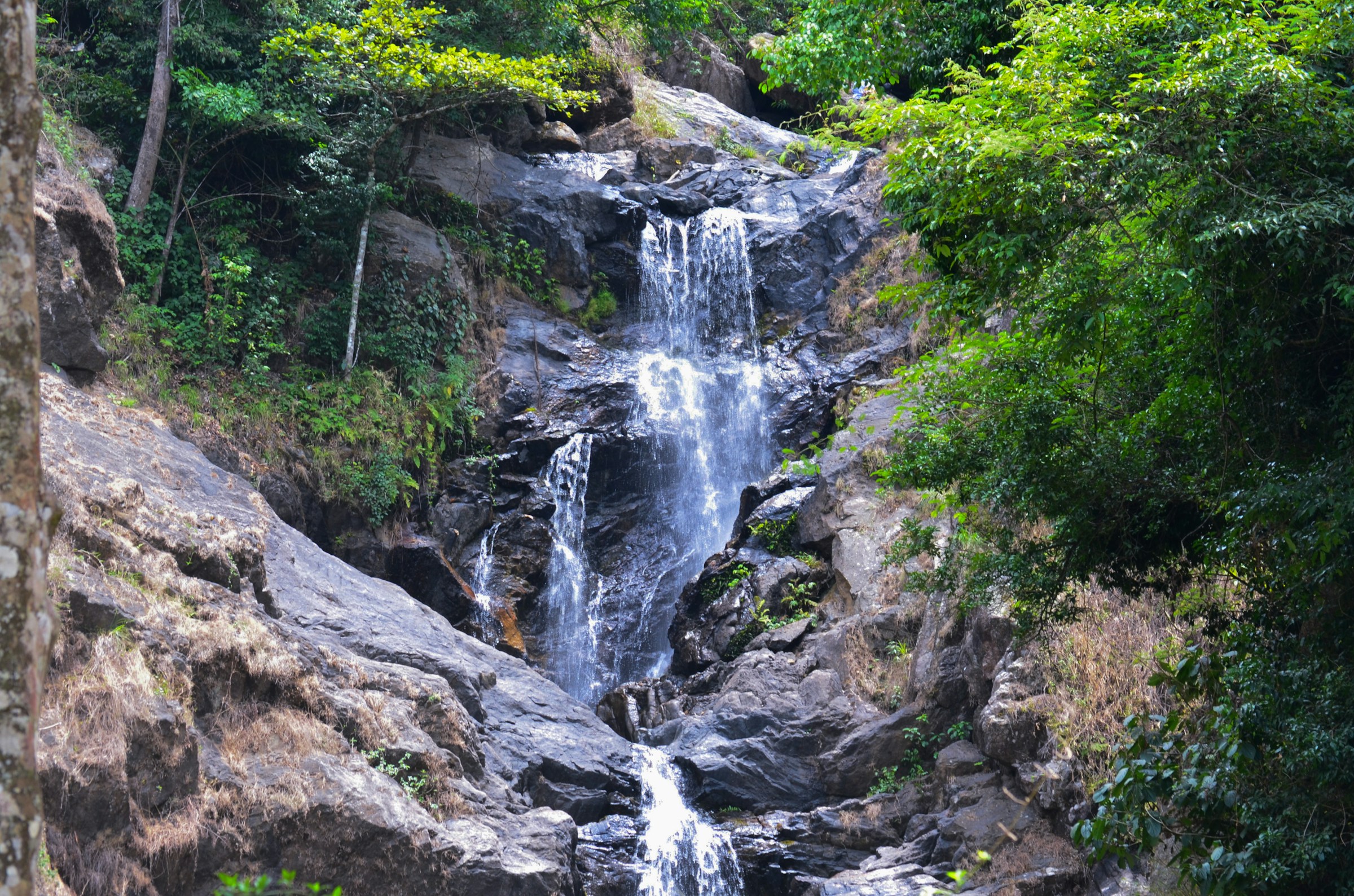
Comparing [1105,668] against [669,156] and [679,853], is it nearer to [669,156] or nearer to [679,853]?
[679,853]

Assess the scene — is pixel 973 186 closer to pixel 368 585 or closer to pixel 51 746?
pixel 51 746

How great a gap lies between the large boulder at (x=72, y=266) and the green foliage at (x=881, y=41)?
894cm

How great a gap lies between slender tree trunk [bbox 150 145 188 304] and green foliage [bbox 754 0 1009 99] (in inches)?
418

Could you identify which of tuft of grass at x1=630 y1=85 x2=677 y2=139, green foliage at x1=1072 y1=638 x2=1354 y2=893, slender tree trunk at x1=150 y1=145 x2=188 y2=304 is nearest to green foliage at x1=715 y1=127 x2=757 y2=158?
tuft of grass at x1=630 y1=85 x2=677 y2=139

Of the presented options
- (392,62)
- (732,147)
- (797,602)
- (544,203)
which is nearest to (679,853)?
(797,602)

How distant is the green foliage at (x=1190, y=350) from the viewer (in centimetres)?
536

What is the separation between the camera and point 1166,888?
312 inches

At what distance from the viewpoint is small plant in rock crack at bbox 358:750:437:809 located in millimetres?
8414

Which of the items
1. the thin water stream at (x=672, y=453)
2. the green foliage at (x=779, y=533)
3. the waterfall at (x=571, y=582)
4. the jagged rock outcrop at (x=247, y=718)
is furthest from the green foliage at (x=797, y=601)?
the jagged rock outcrop at (x=247, y=718)

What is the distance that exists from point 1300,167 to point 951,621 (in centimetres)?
784

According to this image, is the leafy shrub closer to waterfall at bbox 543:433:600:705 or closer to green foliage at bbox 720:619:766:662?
waterfall at bbox 543:433:600:705

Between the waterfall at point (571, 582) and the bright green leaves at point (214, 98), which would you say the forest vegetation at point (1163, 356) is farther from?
the bright green leaves at point (214, 98)

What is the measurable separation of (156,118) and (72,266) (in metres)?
5.25

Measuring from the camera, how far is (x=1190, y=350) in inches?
255
